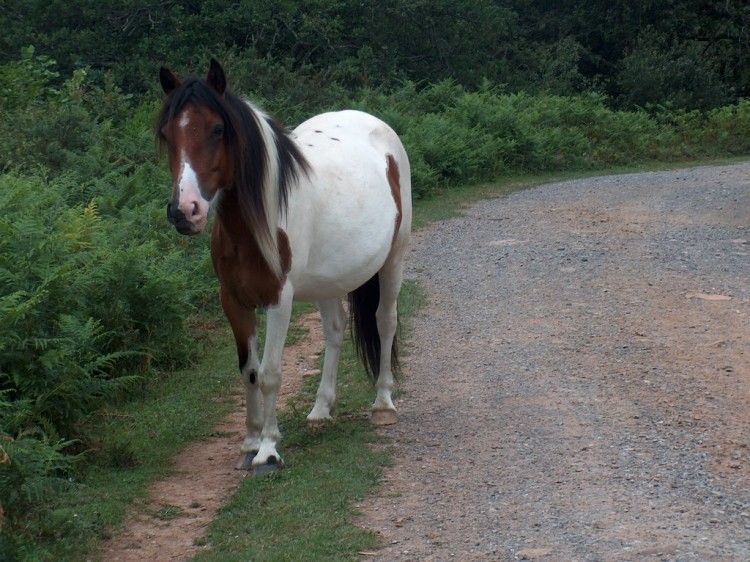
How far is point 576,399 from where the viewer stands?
6.51m

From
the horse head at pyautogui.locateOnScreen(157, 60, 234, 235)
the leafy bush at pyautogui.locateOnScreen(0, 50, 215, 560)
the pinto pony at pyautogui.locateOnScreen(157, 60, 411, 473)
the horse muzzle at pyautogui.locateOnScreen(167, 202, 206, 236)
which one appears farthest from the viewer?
the pinto pony at pyautogui.locateOnScreen(157, 60, 411, 473)

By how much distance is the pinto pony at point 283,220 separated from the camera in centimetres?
510

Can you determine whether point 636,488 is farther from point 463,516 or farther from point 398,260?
point 398,260

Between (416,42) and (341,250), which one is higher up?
(341,250)

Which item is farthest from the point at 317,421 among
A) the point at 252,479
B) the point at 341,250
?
the point at 341,250

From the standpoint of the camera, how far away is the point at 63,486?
5.23 metres

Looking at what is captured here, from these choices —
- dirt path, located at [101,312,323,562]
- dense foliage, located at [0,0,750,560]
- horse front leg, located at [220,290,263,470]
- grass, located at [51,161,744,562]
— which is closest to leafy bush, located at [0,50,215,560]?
dense foliage, located at [0,0,750,560]

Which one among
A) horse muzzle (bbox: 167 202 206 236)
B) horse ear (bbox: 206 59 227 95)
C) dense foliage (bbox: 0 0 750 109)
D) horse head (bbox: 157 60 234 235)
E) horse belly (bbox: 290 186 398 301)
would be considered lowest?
dense foliage (bbox: 0 0 750 109)

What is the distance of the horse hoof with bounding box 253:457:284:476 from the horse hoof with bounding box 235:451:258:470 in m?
0.13

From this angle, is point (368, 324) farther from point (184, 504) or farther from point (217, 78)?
point (217, 78)

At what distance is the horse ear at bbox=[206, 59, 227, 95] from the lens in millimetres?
5133

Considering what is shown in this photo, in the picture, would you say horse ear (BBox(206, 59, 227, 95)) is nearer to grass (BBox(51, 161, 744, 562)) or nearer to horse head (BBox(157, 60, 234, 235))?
horse head (BBox(157, 60, 234, 235))

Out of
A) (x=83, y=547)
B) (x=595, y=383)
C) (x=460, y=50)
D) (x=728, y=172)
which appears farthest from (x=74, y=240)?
(x=460, y=50)

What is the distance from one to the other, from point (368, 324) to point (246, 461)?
56.2 inches
